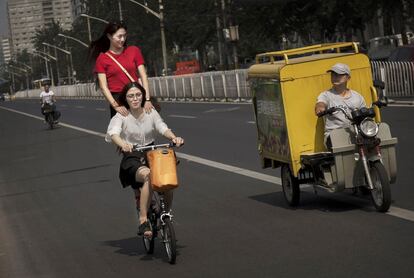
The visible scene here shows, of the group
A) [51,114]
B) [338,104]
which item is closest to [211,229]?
[338,104]

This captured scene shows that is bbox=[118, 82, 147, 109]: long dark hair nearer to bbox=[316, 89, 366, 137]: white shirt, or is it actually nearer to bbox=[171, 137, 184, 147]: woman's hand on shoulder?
bbox=[171, 137, 184, 147]: woman's hand on shoulder

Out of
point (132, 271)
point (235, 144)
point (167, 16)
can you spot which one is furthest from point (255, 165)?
point (167, 16)

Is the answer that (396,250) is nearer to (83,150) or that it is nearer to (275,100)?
(275,100)

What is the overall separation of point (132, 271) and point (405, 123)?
13.7 m

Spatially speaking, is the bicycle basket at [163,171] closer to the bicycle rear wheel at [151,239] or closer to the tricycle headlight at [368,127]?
the bicycle rear wheel at [151,239]

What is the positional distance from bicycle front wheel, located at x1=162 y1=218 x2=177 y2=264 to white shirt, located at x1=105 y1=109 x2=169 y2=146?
847 millimetres

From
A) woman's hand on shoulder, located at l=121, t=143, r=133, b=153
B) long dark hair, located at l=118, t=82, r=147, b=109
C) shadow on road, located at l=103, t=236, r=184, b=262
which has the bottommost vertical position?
shadow on road, located at l=103, t=236, r=184, b=262

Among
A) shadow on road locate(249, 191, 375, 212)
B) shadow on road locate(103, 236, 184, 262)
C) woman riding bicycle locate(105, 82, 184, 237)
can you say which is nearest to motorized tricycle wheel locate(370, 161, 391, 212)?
shadow on road locate(249, 191, 375, 212)

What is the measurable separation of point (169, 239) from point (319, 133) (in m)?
3.03

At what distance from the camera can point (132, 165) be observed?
8.23 metres

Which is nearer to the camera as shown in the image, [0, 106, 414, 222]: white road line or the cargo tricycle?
[0, 106, 414, 222]: white road line

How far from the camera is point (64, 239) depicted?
32.5ft

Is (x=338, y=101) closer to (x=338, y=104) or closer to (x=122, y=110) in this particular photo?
(x=338, y=104)

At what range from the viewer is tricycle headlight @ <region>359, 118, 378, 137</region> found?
9.57 m
